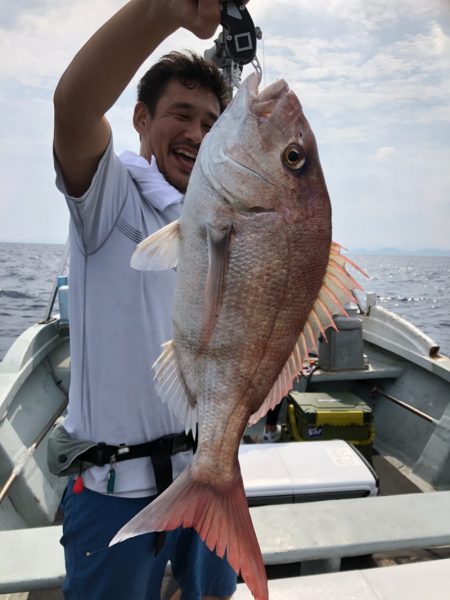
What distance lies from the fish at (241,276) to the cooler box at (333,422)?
359 cm

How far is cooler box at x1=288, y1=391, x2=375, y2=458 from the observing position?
193 inches

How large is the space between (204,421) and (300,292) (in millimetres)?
519

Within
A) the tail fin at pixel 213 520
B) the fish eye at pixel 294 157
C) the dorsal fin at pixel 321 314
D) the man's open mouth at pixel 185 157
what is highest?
the man's open mouth at pixel 185 157

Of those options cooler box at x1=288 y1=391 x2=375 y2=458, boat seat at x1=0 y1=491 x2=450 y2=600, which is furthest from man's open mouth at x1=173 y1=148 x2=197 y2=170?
cooler box at x1=288 y1=391 x2=375 y2=458

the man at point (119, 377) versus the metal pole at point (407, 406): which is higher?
the man at point (119, 377)

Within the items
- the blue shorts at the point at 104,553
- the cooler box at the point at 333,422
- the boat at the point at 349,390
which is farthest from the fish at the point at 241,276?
the cooler box at the point at 333,422

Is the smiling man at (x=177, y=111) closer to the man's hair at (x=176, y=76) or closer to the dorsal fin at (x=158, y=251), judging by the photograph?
the man's hair at (x=176, y=76)

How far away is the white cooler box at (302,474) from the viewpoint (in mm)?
3180

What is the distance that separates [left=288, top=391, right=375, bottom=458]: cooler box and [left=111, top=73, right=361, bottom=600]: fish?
359cm

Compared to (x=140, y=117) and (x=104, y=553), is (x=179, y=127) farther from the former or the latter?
(x=104, y=553)

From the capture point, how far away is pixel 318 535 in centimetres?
246

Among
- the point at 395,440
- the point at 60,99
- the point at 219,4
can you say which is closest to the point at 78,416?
the point at 60,99

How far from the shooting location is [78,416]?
1.91m

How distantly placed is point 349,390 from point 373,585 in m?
4.35
